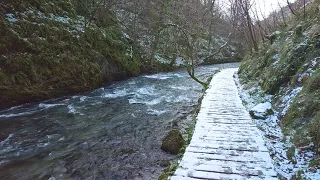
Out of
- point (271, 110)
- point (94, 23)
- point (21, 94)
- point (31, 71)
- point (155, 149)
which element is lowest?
point (155, 149)

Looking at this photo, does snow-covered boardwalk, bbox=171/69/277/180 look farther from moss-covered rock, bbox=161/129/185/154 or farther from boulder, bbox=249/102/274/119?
moss-covered rock, bbox=161/129/185/154

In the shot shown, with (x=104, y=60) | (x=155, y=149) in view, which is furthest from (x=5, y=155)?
(x=104, y=60)

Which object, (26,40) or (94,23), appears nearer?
(26,40)

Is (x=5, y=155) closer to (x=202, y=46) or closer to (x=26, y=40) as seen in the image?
(x=26, y=40)

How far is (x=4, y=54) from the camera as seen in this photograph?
9773 millimetres

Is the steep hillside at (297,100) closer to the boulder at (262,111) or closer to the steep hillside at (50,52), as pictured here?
the boulder at (262,111)

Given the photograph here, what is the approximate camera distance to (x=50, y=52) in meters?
11.6

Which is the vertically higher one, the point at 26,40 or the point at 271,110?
the point at 26,40

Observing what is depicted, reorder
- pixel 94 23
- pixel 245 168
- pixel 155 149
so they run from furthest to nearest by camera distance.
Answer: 1. pixel 94 23
2. pixel 155 149
3. pixel 245 168

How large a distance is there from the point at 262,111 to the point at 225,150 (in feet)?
7.15

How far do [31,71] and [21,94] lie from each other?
1.03 metres

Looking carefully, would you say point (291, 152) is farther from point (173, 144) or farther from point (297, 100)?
point (173, 144)

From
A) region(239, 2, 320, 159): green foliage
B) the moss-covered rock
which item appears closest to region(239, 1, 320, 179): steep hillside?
region(239, 2, 320, 159): green foliage

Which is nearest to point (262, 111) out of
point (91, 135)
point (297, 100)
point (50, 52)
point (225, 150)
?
point (297, 100)
